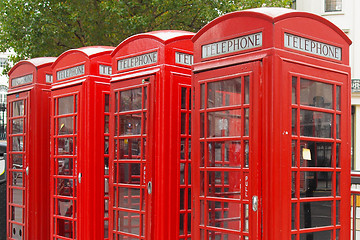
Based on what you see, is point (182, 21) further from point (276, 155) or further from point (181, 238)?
point (276, 155)

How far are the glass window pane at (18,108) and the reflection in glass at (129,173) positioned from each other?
2.64 metres

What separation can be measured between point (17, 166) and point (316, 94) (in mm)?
5057

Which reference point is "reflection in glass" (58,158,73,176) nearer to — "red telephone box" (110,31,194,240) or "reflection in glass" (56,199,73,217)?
"reflection in glass" (56,199,73,217)

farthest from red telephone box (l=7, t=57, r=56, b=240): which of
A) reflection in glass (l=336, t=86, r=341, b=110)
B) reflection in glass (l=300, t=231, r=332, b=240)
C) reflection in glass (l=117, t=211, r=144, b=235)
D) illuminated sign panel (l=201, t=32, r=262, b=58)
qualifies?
reflection in glass (l=336, t=86, r=341, b=110)

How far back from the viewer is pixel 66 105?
6.58m

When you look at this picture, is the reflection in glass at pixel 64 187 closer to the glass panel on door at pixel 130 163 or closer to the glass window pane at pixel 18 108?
the glass panel on door at pixel 130 163

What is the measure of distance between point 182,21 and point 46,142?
708 centimetres

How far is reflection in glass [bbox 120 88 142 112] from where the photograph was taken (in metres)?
5.44

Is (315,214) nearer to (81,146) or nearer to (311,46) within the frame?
(311,46)

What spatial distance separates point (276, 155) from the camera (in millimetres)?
4035

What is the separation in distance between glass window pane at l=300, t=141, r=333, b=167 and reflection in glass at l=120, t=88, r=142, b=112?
1.91 meters

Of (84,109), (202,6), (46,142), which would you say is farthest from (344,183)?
(202,6)

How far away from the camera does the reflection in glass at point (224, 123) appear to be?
4316 mm

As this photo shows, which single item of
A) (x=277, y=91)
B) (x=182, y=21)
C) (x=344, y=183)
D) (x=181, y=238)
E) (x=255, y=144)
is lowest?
(x=181, y=238)
